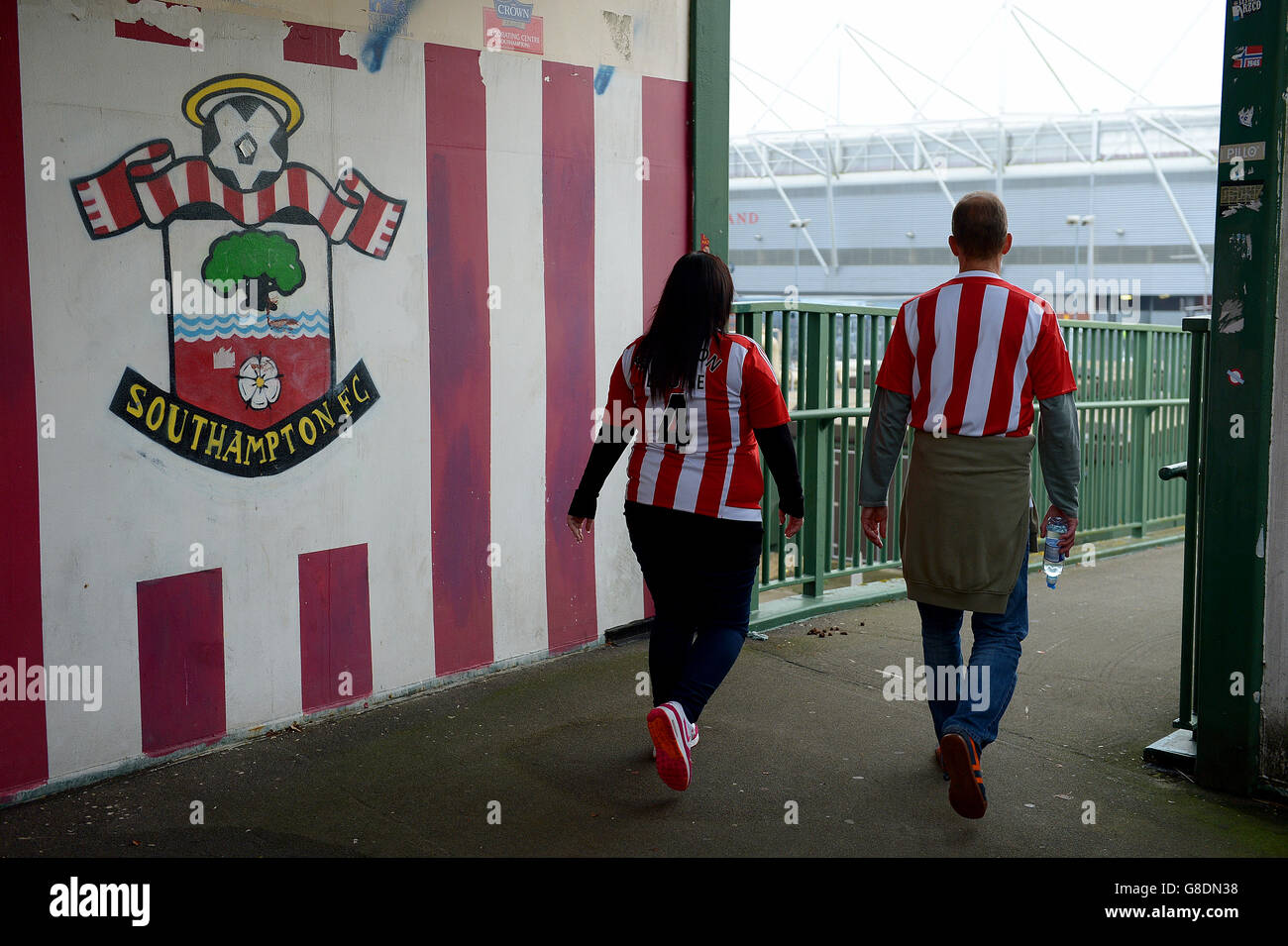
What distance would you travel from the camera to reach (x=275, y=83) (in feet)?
12.4

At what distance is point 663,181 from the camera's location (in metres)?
5.22

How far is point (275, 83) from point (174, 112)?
390 millimetres

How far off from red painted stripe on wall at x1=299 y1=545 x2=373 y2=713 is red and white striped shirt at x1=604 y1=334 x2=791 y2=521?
136cm

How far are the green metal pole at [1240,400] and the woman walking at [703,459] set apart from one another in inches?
53.4

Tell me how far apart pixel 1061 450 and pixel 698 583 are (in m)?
1.14

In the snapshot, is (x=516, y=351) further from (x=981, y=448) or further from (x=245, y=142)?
(x=981, y=448)

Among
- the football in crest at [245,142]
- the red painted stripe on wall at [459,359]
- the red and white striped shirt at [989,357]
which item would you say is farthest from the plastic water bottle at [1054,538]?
the football in crest at [245,142]

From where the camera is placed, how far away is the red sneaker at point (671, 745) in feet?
10.5

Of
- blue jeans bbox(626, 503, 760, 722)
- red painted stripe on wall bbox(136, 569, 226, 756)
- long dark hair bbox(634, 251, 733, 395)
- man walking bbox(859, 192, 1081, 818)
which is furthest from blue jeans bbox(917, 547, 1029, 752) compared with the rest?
red painted stripe on wall bbox(136, 569, 226, 756)

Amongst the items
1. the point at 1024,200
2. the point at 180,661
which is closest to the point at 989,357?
the point at 180,661

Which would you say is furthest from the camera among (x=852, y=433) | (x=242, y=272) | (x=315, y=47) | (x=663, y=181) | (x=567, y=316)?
(x=852, y=433)

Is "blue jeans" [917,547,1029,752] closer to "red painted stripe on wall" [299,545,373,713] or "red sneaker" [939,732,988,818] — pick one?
"red sneaker" [939,732,988,818]

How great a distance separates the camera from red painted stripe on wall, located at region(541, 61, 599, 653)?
475 centimetres

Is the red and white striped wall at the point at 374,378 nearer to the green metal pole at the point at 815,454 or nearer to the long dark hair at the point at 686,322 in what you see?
the green metal pole at the point at 815,454
